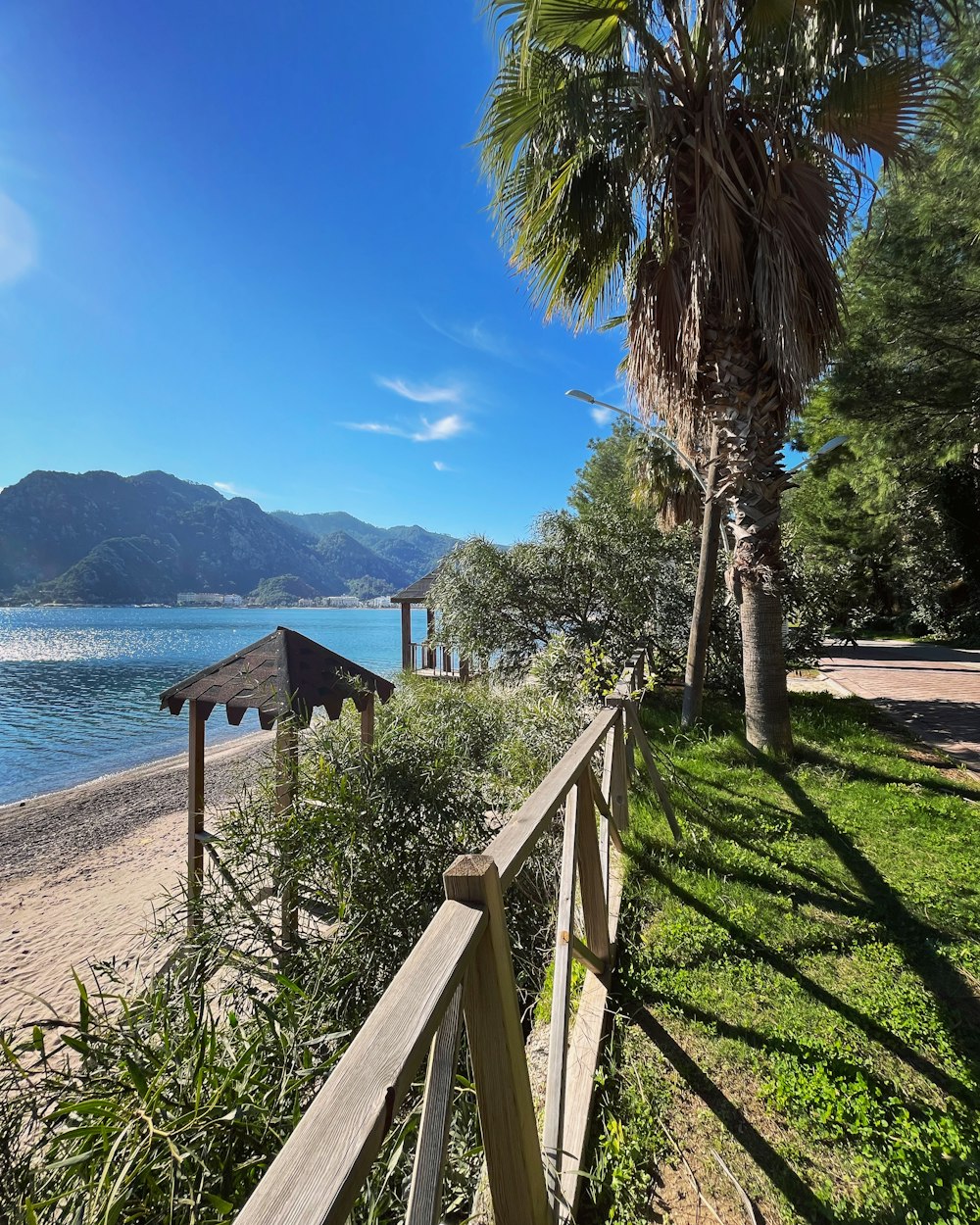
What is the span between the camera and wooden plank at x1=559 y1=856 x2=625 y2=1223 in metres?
1.69

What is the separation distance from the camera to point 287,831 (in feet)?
10.5

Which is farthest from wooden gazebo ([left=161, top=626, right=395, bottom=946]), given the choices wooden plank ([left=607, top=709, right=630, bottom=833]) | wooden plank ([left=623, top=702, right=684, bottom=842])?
wooden plank ([left=623, top=702, right=684, bottom=842])

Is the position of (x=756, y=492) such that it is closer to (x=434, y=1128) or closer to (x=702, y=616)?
(x=702, y=616)

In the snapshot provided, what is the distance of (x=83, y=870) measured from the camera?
425 inches

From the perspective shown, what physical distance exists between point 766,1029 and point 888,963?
2.72 ft

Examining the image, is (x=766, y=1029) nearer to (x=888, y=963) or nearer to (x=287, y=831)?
(x=888, y=963)

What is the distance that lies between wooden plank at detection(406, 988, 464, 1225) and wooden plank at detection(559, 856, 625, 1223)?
979 millimetres

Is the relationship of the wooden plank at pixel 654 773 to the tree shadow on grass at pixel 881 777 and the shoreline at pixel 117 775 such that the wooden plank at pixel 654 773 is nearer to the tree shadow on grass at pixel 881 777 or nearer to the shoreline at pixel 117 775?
the tree shadow on grass at pixel 881 777

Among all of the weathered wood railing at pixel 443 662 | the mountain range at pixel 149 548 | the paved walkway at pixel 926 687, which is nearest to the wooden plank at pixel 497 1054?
the paved walkway at pixel 926 687

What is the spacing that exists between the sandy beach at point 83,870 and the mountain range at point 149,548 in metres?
75.2

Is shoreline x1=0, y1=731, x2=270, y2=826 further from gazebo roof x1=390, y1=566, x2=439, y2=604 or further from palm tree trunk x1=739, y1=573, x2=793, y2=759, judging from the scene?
palm tree trunk x1=739, y1=573, x2=793, y2=759

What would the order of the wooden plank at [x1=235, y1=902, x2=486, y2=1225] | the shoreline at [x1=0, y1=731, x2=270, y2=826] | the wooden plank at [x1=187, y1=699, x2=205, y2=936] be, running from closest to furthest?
the wooden plank at [x1=235, y1=902, x2=486, y2=1225] → the wooden plank at [x1=187, y1=699, x2=205, y2=936] → the shoreline at [x1=0, y1=731, x2=270, y2=826]

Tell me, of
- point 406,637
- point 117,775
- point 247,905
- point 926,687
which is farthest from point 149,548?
point 247,905

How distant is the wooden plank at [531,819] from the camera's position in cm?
137
